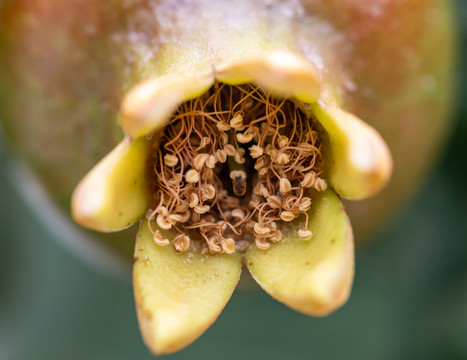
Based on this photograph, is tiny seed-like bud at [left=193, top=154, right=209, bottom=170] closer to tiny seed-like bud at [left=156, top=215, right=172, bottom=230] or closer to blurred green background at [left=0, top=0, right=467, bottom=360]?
tiny seed-like bud at [left=156, top=215, right=172, bottom=230]

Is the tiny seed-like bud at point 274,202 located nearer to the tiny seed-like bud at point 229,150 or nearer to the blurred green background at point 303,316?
the tiny seed-like bud at point 229,150

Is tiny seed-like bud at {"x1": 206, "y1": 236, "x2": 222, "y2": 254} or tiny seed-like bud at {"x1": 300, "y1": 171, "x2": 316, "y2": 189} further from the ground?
tiny seed-like bud at {"x1": 300, "y1": 171, "x2": 316, "y2": 189}

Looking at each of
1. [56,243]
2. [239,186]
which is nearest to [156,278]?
[239,186]

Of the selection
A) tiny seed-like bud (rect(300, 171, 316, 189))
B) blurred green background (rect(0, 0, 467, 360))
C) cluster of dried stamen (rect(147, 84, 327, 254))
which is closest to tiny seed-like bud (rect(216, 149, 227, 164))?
cluster of dried stamen (rect(147, 84, 327, 254))

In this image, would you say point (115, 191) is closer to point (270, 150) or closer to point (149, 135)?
point (149, 135)

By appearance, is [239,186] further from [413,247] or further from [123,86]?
[413,247]

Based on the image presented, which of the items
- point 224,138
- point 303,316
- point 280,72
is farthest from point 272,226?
point 303,316
